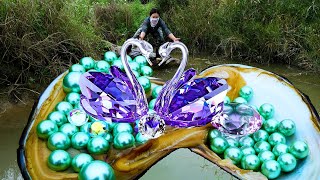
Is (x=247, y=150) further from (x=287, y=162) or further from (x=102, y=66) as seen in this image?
(x=102, y=66)

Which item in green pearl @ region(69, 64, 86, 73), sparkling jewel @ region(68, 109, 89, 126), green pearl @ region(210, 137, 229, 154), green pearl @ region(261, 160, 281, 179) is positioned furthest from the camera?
green pearl @ region(69, 64, 86, 73)

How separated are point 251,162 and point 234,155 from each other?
0.07m

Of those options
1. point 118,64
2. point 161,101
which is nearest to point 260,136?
point 161,101

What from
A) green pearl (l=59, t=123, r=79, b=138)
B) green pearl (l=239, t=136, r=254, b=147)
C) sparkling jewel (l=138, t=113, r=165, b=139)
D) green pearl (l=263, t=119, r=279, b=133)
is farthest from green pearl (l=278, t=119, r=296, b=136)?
green pearl (l=59, t=123, r=79, b=138)

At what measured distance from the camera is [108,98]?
161 cm

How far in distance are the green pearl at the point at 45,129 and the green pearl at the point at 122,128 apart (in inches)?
9.2

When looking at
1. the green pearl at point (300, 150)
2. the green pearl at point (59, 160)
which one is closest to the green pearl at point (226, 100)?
the green pearl at point (300, 150)

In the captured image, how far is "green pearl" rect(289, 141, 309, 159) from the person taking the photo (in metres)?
1.56

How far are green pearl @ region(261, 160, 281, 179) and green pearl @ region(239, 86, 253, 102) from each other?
405 millimetres

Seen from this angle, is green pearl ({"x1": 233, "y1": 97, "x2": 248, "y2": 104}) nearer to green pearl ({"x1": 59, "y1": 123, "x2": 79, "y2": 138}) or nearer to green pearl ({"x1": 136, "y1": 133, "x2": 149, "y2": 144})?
green pearl ({"x1": 136, "y1": 133, "x2": 149, "y2": 144})

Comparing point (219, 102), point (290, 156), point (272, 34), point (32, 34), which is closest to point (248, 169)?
point (290, 156)

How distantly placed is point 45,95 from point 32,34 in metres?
1.90

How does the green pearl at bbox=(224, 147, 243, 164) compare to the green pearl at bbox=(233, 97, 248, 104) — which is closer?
the green pearl at bbox=(224, 147, 243, 164)

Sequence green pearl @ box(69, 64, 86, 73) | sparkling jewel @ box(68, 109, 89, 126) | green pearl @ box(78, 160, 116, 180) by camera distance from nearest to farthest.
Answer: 1. green pearl @ box(78, 160, 116, 180)
2. sparkling jewel @ box(68, 109, 89, 126)
3. green pearl @ box(69, 64, 86, 73)
